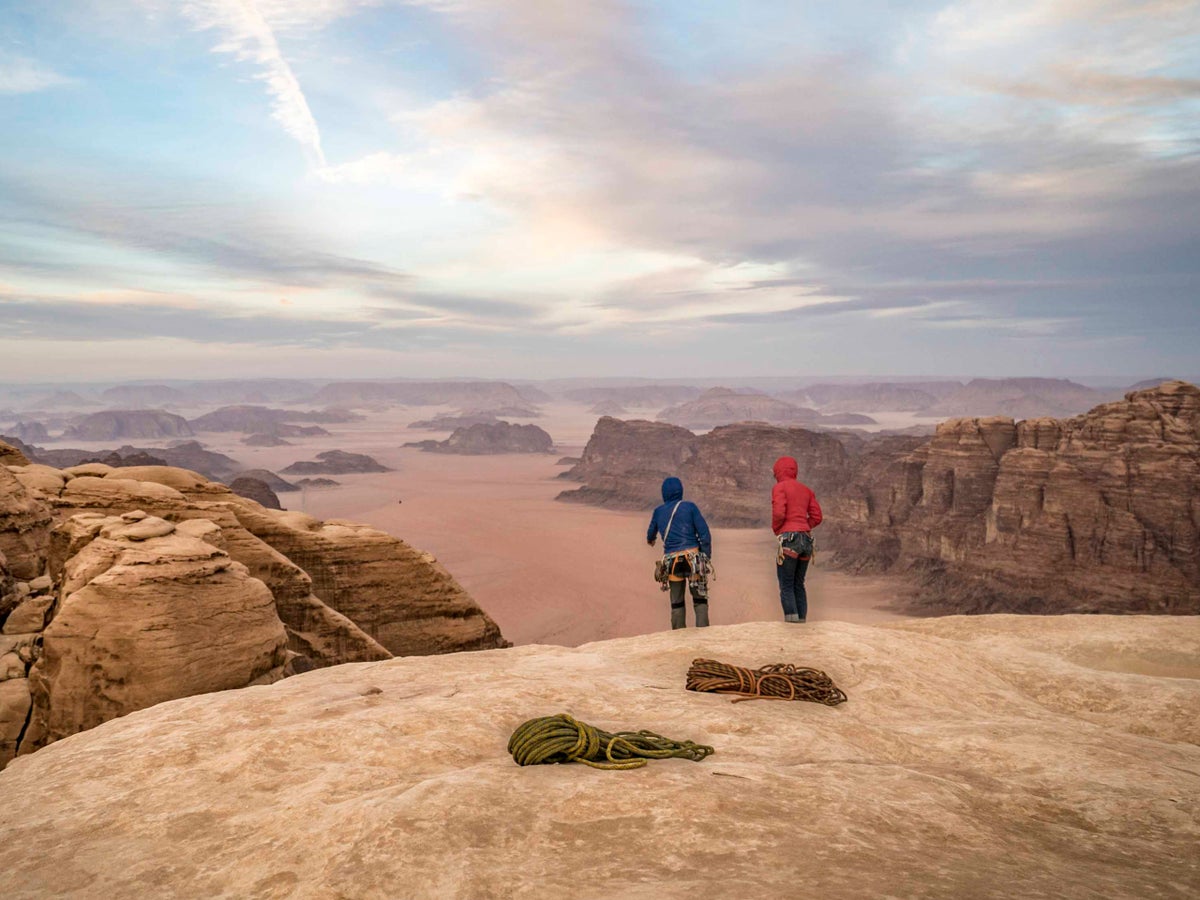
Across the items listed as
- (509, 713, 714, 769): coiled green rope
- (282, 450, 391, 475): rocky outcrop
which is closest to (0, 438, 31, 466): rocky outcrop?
(509, 713, 714, 769): coiled green rope

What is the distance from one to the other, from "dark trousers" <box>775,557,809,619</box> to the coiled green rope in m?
5.17

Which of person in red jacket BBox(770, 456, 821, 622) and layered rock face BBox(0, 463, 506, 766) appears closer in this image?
layered rock face BBox(0, 463, 506, 766)

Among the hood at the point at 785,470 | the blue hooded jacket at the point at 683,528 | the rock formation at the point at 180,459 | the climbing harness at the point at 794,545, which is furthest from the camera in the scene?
the rock formation at the point at 180,459

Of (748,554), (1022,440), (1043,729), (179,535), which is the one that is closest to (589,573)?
(748,554)

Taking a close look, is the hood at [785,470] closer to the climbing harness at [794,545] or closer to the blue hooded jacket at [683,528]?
the climbing harness at [794,545]

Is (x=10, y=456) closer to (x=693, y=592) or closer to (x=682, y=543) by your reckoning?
(x=682, y=543)

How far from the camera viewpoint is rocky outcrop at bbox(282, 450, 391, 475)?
140375 mm

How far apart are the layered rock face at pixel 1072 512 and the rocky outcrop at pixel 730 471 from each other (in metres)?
23.8

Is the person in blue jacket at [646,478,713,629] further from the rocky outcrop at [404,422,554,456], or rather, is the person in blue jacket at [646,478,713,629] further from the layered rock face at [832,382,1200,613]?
the rocky outcrop at [404,422,554,456]

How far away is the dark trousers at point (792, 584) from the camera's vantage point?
1067 centimetres

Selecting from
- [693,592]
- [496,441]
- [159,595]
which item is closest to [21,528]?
[159,595]

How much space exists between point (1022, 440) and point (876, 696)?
186 ft

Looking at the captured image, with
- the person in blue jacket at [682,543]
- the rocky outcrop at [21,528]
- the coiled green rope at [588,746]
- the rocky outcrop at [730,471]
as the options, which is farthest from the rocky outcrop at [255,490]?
the coiled green rope at [588,746]

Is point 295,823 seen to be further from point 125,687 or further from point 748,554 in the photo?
point 748,554
